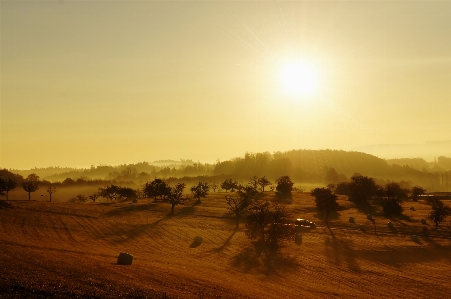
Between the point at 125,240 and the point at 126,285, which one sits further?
the point at 125,240

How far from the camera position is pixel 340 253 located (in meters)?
56.1

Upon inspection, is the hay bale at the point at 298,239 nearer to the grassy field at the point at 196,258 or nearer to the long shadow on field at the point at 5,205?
the grassy field at the point at 196,258

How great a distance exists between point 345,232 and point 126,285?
49.9 metres

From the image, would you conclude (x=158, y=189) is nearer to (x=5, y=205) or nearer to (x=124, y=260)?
(x=5, y=205)

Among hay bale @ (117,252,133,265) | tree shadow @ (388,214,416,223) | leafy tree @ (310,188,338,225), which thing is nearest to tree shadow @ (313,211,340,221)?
leafy tree @ (310,188,338,225)

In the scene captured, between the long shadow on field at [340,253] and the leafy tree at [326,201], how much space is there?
21.4m

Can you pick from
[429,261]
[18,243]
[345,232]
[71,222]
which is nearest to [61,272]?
[18,243]

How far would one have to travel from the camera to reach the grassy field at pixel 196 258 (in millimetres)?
32250

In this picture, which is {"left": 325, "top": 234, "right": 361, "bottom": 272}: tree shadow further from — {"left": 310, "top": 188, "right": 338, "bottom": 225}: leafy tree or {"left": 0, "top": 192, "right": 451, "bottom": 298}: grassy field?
{"left": 310, "top": 188, "right": 338, "bottom": 225}: leafy tree

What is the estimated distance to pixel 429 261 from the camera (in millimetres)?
54469

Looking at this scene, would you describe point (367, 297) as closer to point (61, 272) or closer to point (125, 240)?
point (61, 272)

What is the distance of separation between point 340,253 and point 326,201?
1246 inches

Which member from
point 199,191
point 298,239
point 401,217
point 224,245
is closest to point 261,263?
point 224,245

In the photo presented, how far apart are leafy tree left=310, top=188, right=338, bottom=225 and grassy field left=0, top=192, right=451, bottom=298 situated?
2973 millimetres
